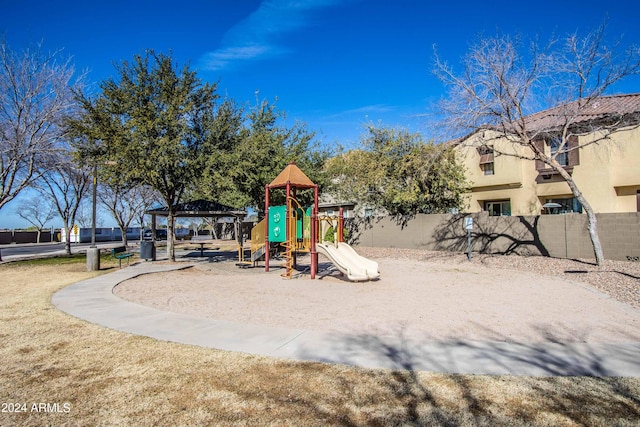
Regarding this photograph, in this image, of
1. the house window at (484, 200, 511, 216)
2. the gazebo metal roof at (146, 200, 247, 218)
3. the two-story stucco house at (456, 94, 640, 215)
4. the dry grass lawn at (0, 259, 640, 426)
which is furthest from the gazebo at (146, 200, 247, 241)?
the house window at (484, 200, 511, 216)

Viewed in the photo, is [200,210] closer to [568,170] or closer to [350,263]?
[350,263]

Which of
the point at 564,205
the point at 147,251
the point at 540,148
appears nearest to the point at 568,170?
the point at 540,148

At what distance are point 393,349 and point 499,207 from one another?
2372 cm

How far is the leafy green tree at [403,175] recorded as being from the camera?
72.7 ft

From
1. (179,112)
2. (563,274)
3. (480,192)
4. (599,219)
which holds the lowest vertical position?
(563,274)

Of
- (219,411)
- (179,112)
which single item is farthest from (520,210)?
(219,411)

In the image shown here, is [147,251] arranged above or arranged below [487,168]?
below

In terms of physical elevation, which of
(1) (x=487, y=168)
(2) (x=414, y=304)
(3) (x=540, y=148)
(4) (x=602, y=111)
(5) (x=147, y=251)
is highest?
(4) (x=602, y=111)

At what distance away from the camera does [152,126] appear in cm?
1545

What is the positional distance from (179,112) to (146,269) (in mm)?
6628

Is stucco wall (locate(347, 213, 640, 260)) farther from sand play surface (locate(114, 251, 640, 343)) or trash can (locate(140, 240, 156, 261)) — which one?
trash can (locate(140, 240, 156, 261))

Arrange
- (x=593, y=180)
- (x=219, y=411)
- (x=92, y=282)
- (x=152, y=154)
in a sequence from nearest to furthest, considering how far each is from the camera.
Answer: (x=219, y=411), (x=92, y=282), (x=152, y=154), (x=593, y=180)

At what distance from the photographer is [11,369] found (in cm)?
467

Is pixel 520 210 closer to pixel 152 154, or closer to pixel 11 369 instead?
pixel 152 154
